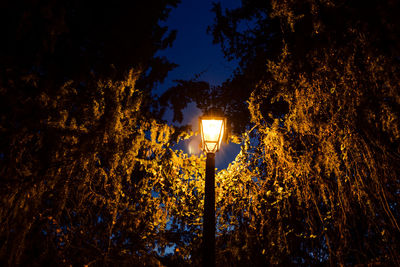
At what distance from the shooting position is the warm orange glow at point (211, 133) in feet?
9.78

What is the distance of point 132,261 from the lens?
382 cm

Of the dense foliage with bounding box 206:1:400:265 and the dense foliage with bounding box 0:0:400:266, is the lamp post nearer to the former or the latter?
the dense foliage with bounding box 0:0:400:266

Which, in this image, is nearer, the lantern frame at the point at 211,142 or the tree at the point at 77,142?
the tree at the point at 77,142

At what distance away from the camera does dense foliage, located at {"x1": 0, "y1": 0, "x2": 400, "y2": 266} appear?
2.39 m

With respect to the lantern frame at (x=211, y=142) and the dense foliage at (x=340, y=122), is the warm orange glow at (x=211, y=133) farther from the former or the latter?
the dense foliage at (x=340, y=122)

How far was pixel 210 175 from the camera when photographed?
2779 millimetres

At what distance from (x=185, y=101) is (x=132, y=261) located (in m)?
3.62

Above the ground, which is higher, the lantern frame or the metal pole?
the lantern frame

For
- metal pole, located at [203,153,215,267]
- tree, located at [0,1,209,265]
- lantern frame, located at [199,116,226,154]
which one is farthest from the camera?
lantern frame, located at [199,116,226,154]

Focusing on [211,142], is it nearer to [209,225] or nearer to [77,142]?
[209,225]

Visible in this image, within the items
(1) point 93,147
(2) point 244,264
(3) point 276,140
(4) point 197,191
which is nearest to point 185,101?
(4) point 197,191

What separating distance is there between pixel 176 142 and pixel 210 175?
7.00ft

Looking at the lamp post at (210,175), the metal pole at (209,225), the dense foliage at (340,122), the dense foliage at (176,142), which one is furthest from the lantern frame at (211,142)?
the dense foliage at (340,122)

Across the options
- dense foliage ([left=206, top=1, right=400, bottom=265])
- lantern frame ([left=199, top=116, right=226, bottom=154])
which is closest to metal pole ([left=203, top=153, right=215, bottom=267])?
lantern frame ([left=199, top=116, right=226, bottom=154])
